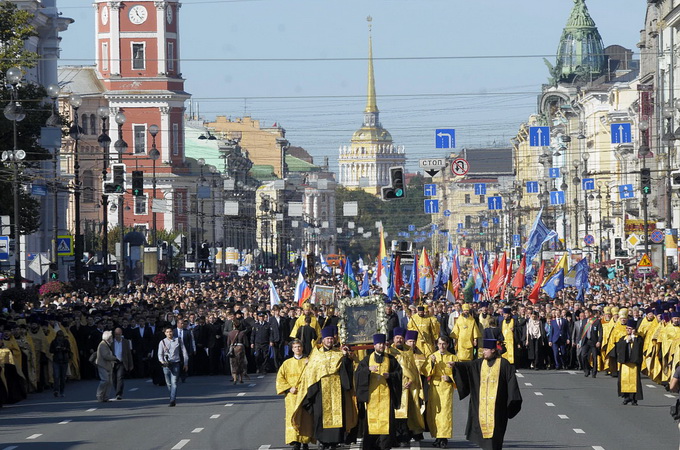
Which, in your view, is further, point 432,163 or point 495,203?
point 495,203

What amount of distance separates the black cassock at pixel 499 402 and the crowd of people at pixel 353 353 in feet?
0.06

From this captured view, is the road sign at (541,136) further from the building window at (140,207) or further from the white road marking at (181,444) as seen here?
the building window at (140,207)

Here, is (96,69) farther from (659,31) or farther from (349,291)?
(349,291)

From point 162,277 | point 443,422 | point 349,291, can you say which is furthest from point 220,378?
point 162,277

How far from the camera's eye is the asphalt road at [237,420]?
18891 millimetres

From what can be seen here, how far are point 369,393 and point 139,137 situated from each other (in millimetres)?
92910

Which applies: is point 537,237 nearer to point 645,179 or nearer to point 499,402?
point 645,179

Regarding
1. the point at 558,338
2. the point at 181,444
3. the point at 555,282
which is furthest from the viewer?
the point at 555,282

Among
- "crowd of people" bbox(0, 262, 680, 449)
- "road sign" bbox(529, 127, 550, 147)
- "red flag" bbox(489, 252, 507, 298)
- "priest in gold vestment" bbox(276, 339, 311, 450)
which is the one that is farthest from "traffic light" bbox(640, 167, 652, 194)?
"priest in gold vestment" bbox(276, 339, 311, 450)

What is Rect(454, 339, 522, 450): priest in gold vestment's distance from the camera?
16406 mm

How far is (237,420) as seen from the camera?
21875 millimetres

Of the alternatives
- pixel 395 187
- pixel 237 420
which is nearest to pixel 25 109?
pixel 395 187

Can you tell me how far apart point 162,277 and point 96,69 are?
177 ft

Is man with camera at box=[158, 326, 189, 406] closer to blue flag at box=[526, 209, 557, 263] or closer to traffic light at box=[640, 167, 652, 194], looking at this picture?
blue flag at box=[526, 209, 557, 263]
